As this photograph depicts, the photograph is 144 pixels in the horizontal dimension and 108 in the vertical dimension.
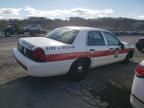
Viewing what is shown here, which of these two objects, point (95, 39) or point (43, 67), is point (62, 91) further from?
point (95, 39)

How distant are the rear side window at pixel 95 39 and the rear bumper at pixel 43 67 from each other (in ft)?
3.48

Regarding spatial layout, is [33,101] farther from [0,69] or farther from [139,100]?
[0,69]

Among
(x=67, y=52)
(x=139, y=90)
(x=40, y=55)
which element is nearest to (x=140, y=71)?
(x=139, y=90)

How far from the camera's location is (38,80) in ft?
17.5

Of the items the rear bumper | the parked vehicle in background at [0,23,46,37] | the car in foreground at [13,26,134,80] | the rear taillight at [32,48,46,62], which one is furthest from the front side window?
the parked vehicle in background at [0,23,46,37]

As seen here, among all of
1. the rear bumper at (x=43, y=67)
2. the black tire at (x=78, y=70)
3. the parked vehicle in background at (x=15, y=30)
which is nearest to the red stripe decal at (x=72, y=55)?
the rear bumper at (x=43, y=67)

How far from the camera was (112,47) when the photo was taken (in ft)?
21.3

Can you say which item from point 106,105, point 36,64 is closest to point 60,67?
point 36,64

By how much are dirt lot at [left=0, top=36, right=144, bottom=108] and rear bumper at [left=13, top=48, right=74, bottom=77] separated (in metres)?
0.48

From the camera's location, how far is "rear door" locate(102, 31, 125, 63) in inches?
250

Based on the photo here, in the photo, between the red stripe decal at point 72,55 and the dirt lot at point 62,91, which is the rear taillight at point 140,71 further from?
Answer: the red stripe decal at point 72,55

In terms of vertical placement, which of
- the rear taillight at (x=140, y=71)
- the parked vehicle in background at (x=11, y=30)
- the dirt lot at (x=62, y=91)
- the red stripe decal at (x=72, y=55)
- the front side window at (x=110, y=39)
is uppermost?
the front side window at (x=110, y=39)

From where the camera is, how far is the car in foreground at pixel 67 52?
446 cm

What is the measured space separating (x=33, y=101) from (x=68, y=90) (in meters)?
1.06
